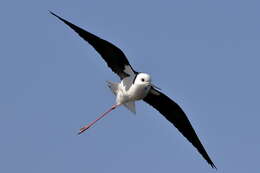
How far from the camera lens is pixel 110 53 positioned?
2231 centimetres

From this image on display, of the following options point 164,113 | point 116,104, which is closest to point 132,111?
point 116,104

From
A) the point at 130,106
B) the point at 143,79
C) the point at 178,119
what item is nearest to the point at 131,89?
the point at 143,79

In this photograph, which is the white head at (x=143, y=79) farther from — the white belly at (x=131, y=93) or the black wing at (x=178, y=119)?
the black wing at (x=178, y=119)

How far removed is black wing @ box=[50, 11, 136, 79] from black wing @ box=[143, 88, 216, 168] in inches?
70.8

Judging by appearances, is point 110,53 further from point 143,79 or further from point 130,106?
point 130,106

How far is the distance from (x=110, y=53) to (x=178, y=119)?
330cm

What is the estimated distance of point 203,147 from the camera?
24188 mm

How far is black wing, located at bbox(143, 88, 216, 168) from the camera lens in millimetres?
23984

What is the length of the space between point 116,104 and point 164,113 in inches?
84.0

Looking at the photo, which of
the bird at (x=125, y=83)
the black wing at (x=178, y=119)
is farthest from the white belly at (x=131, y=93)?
the black wing at (x=178, y=119)

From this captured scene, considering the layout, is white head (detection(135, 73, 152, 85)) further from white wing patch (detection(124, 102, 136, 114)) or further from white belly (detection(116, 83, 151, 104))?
white wing patch (detection(124, 102, 136, 114))

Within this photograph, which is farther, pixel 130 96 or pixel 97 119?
pixel 97 119

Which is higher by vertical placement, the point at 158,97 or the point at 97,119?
the point at 158,97

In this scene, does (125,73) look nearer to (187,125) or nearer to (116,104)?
(116,104)
